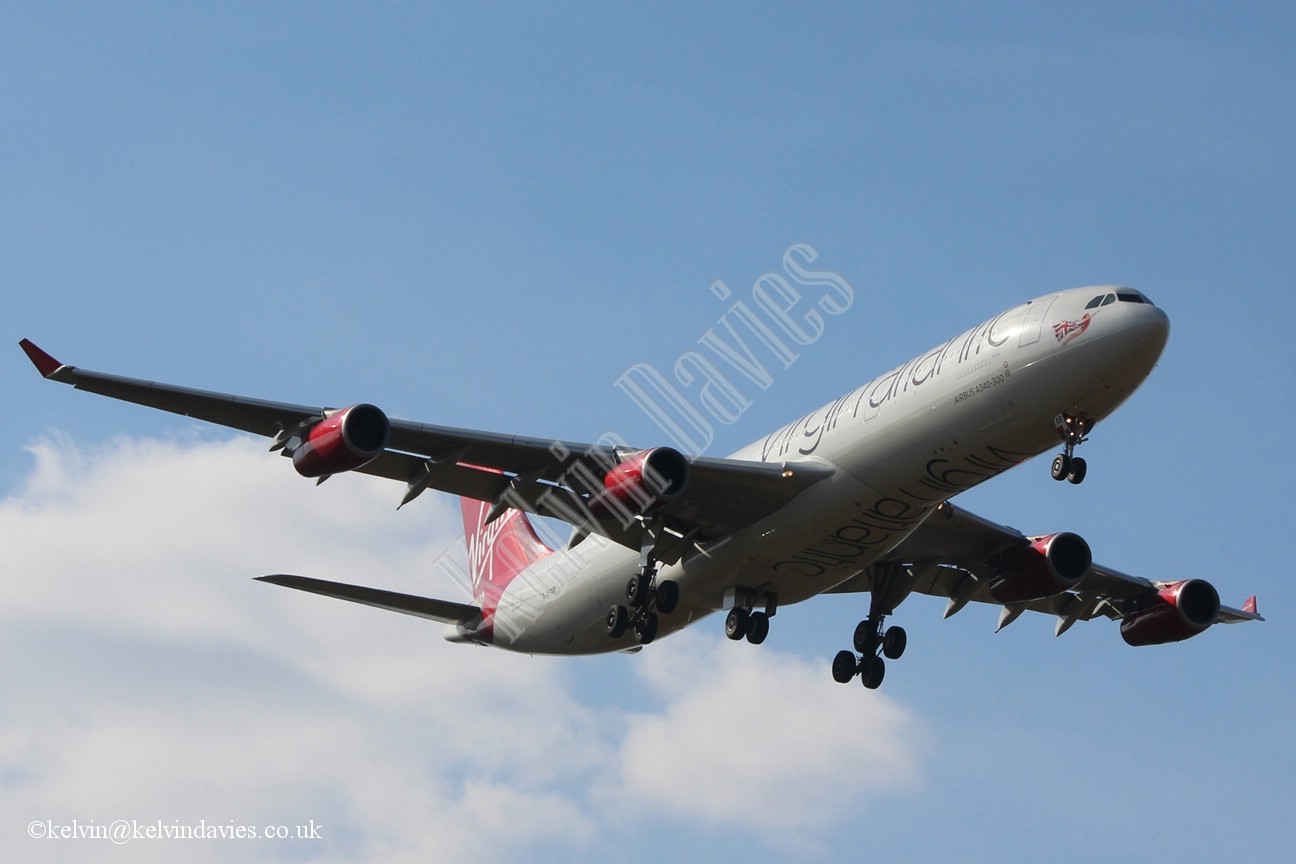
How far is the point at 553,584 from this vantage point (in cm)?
3656

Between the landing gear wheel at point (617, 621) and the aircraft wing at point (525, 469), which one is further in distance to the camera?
the landing gear wheel at point (617, 621)

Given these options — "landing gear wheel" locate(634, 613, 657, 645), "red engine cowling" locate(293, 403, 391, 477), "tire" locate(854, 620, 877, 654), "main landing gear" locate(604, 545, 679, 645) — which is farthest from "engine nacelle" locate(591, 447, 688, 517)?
"tire" locate(854, 620, 877, 654)

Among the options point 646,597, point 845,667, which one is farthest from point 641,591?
point 845,667

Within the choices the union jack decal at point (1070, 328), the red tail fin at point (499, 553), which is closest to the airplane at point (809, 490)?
the union jack decal at point (1070, 328)

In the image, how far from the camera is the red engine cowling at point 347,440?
28625 millimetres

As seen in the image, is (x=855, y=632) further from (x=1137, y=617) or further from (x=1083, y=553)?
(x=1137, y=617)

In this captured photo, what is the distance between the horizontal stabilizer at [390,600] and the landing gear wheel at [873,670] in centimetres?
977

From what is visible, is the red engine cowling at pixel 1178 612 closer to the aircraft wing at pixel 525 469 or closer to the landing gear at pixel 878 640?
the landing gear at pixel 878 640

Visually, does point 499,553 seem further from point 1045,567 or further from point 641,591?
point 1045,567

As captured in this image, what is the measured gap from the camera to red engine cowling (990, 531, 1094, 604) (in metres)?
34.9

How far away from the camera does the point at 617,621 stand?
3394 centimetres

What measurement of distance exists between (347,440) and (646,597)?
7.84 meters

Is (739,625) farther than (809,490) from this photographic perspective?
Yes

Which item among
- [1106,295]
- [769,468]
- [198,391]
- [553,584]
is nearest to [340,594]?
[553,584]
